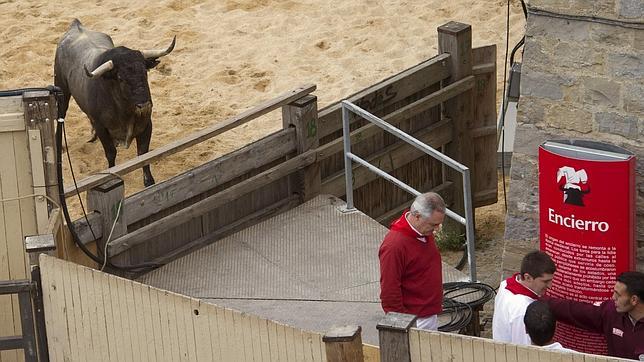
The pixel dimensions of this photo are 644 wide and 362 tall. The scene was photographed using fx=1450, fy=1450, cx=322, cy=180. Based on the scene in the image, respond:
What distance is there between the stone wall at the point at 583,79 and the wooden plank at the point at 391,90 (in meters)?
2.24

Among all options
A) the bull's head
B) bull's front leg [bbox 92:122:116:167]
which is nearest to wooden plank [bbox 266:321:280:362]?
the bull's head

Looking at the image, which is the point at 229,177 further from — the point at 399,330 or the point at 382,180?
the point at 399,330

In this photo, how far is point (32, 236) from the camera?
25.5ft

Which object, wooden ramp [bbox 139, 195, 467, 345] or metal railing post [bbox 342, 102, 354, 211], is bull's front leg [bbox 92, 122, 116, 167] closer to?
wooden ramp [bbox 139, 195, 467, 345]

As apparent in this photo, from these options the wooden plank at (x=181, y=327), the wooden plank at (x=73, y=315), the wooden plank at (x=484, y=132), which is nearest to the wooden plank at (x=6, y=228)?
the wooden plank at (x=73, y=315)

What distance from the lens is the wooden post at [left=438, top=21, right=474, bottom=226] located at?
12016 mm

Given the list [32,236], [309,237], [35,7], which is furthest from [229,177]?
[35,7]

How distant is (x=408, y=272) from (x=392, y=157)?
3609mm

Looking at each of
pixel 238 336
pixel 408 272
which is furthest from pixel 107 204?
pixel 238 336

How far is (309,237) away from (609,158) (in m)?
2.76

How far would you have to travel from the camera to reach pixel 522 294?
25.7ft

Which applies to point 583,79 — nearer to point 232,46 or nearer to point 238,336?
point 238,336

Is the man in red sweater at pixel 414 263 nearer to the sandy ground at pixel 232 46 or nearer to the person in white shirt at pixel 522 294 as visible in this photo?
the person in white shirt at pixel 522 294

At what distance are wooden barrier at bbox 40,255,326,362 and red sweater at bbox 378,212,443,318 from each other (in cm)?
135
